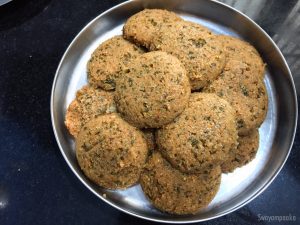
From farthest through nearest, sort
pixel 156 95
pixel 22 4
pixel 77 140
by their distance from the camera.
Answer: pixel 22 4 → pixel 77 140 → pixel 156 95

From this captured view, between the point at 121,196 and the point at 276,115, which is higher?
the point at 276,115

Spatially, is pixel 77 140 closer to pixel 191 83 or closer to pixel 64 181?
pixel 64 181

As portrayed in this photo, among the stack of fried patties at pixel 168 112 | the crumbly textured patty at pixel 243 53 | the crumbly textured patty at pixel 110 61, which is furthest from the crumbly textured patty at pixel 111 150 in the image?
the crumbly textured patty at pixel 243 53

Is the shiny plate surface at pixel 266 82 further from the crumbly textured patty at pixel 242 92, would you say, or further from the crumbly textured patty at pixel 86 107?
the crumbly textured patty at pixel 242 92

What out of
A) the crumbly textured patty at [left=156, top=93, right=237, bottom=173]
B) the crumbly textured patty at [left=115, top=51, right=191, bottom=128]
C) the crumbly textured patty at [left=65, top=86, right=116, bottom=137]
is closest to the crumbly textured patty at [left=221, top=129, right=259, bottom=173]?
the crumbly textured patty at [left=156, top=93, right=237, bottom=173]

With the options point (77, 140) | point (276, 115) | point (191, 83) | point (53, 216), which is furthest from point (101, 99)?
point (276, 115)
